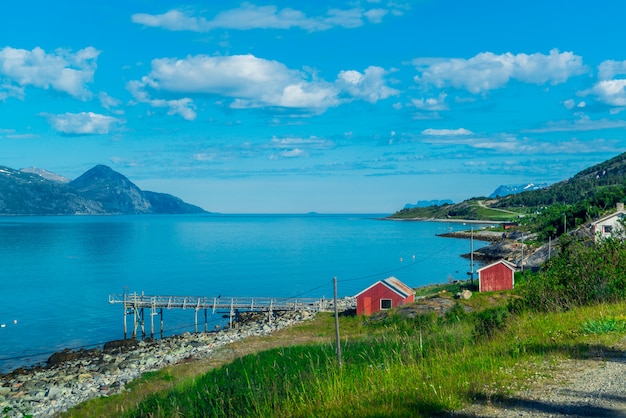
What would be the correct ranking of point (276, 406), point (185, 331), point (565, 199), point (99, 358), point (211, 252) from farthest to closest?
point (565, 199) < point (211, 252) < point (185, 331) < point (99, 358) < point (276, 406)

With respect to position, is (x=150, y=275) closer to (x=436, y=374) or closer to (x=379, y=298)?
(x=379, y=298)

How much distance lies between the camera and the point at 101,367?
34062 millimetres

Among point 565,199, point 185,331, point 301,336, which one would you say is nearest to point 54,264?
point 185,331

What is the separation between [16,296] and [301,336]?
4268 centimetres

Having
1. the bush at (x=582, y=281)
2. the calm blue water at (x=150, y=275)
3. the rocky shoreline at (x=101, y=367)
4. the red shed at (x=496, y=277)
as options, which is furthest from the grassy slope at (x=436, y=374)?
the red shed at (x=496, y=277)

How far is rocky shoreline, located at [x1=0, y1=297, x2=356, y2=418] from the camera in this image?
2672 centimetres

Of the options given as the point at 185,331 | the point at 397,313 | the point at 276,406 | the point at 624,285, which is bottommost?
the point at 185,331

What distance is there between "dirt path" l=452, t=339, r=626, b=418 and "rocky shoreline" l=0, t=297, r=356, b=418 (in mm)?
19920

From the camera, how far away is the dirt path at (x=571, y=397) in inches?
279

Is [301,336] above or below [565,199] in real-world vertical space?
below

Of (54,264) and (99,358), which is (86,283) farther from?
(99,358)

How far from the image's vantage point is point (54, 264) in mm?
92062

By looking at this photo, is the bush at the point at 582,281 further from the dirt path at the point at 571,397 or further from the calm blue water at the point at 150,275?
the calm blue water at the point at 150,275

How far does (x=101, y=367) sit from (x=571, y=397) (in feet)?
107
